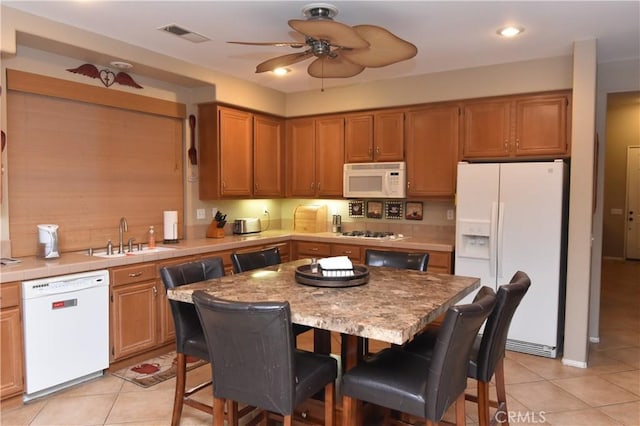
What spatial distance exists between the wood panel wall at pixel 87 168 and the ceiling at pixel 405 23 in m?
0.58

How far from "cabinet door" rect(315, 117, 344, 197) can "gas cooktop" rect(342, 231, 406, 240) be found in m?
0.49

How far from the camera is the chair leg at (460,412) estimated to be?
201 cm

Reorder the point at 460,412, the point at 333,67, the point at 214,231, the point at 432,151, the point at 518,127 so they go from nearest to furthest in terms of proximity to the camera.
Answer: the point at 460,412 → the point at 333,67 → the point at 518,127 → the point at 432,151 → the point at 214,231

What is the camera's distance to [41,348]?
9.65ft

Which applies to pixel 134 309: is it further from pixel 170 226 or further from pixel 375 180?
pixel 375 180

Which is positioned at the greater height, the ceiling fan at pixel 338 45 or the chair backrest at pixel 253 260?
the ceiling fan at pixel 338 45

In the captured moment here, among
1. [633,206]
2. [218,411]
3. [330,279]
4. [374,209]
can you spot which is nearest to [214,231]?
[374,209]

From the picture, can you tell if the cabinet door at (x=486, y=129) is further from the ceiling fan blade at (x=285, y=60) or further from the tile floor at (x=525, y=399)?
the ceiling fan blade at (x=285, y=60)

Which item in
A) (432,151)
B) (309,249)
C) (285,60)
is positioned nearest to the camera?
(285,60)

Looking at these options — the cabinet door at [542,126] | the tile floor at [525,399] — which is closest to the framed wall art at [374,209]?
the cabinet door at [542,126]

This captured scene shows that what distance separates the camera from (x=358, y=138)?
16.6 ft

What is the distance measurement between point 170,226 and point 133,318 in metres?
1.05

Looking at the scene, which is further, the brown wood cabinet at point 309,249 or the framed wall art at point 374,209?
the framed wall art at point 374,209

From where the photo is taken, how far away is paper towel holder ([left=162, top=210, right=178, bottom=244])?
14.1ft
